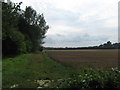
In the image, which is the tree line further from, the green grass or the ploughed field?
the green grass

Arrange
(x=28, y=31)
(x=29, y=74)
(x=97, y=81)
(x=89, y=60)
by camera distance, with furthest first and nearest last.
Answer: (x=28, y=31) → (x=89, y=60) → (x=29, y=74) → (x=97, y=81)

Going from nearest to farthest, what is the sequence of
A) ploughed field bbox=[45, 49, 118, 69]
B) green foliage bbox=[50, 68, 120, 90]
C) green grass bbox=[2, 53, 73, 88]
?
1. green foliage bbox=[50, 68, 120, 90]
2. green grass bbox=[2, 53, 73, 88]
3. ploughed field bbox=[45, 49, 118, 69]

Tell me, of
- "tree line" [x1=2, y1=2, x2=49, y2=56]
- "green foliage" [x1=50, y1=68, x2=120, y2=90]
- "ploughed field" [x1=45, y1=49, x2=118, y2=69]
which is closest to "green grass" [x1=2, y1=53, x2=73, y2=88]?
"green foliage" [x1=50, y1=68, x2=120, y2=90]

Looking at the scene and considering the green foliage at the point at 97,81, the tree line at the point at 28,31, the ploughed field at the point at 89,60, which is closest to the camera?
the green foliage at the point at 97,81

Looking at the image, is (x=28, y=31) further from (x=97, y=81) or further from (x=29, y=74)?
(x=97, y=81)

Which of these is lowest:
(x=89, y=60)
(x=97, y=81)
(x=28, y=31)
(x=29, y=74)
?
(x=89, y=60)

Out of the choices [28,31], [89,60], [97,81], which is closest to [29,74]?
[97,81]

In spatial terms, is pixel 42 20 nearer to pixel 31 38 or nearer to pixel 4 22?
pixel 31 38

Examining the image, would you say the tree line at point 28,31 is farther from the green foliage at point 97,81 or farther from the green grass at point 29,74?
the green foliage at point 97,81

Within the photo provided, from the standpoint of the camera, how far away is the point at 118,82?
21.7 ft

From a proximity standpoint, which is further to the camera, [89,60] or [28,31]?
[28,31]

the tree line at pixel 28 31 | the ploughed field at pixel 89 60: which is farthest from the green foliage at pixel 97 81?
the tree line at pixel 28 31

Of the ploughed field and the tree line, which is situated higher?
the tree line

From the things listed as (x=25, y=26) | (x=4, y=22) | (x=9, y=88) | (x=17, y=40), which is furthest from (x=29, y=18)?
(x=9, y=88)
